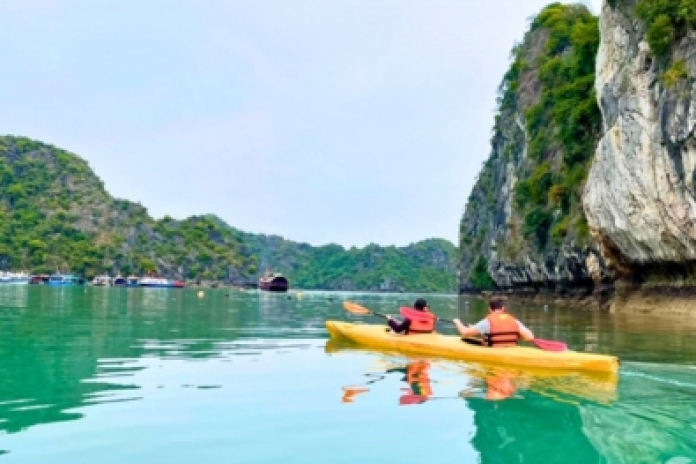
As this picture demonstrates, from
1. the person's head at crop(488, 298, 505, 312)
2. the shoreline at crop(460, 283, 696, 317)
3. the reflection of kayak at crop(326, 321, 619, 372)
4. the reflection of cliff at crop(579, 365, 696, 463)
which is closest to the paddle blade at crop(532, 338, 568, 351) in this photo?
the reflection of kayak at crop(326, 321, 619, 372)

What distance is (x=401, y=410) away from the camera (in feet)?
23.5

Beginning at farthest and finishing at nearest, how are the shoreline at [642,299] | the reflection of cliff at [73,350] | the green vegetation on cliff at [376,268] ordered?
the green vegetation on cliff at [376,268]
the shoreline at [642,299]
the reflection of cliff at [73,350]

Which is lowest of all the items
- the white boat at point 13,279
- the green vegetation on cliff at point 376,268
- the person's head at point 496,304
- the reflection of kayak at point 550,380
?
the reflection of kayak at point 550,380

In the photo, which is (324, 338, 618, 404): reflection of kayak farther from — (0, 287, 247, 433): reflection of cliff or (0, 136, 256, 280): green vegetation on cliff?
(0, 136, 256, 280): green vegetation on cliff

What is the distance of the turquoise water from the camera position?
555 cm

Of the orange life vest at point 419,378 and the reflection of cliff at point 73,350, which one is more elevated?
the reflection of cliff at point 73,350

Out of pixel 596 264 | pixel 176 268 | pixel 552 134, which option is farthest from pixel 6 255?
pixel 596 264

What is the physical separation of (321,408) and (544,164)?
3840 cm

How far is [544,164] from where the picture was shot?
42.8 metres

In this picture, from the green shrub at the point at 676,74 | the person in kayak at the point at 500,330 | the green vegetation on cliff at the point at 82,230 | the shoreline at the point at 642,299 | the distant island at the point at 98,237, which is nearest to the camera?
the person in kayak at the point at 500,330

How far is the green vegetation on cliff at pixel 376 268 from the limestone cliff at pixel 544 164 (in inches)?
3875

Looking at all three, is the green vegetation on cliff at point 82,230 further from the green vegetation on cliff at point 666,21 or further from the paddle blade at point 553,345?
the paddle blade at point 553,345

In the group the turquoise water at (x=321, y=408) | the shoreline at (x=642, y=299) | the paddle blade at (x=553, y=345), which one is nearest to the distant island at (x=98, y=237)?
the shoreline at (x=642, y=299)

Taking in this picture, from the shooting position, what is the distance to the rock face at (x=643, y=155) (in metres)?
22.8
